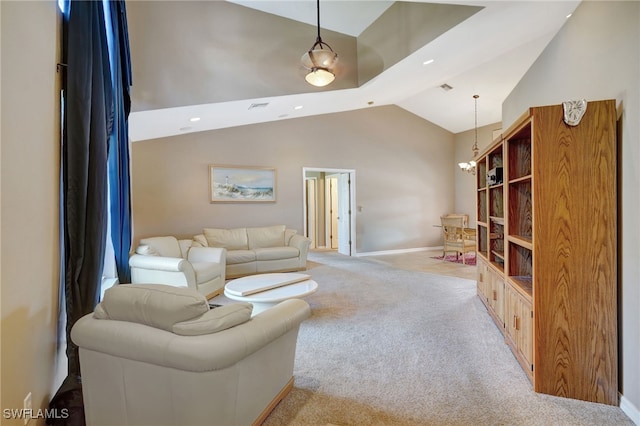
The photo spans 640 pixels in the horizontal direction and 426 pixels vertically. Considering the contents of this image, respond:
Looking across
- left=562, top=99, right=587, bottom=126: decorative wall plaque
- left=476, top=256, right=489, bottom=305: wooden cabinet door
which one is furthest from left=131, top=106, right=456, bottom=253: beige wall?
left=562, top=99, right=587, bottom=126: decorative wall plaque


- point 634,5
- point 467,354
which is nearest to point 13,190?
point 467,354

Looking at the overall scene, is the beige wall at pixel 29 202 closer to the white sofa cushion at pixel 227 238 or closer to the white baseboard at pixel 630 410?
the white baseboard at pixel 630 410

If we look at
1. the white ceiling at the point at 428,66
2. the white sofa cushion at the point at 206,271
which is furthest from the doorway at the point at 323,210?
the white sofa cushion at the point at 206,271

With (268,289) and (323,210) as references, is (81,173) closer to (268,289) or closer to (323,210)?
(268,289)

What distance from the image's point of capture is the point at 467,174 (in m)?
8.04

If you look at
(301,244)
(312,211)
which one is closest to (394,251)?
(312,211)

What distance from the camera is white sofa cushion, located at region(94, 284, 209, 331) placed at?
1396 mm

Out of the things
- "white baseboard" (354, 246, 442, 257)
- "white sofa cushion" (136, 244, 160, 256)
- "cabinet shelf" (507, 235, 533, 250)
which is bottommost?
"white baseboard" (354, 246, 442, 257)

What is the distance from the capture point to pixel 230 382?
4.65 ft

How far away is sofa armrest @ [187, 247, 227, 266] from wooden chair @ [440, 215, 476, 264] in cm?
460

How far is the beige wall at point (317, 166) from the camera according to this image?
17.9 ft

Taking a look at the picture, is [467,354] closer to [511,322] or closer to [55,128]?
[511,322]

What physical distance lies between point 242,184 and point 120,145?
3247mm

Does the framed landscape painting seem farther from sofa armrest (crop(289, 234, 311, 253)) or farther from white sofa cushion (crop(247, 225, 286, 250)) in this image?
sofa armrest (crop(289, 234, 311, 253))
